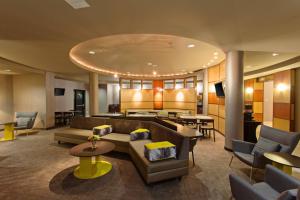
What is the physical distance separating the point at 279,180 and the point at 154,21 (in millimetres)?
2835

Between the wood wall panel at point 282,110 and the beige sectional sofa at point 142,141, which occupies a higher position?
the wood wall panel at point 282,110

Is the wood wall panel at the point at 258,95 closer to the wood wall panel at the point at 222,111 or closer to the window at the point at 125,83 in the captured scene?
the wood wall panel at the point at 222,111

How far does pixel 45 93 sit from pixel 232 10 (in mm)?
7841

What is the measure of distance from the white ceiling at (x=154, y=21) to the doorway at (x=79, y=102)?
7.15m

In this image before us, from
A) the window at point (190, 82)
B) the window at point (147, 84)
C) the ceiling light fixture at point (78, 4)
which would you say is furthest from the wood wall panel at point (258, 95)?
the ceiling light fixture at point (78, 4)

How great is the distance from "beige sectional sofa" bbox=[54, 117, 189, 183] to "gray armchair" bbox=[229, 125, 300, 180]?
1137 millimetres

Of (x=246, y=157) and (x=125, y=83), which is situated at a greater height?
(x=125, y=83)

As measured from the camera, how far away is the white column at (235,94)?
416 cm

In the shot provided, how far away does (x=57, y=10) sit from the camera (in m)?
2.27

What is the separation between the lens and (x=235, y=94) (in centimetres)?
418

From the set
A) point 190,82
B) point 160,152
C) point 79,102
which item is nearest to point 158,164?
point 160,152

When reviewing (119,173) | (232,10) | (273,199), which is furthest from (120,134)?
(232,10)

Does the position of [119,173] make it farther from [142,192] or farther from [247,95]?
[247,95]

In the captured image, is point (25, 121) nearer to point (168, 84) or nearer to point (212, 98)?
point (168, 84)
